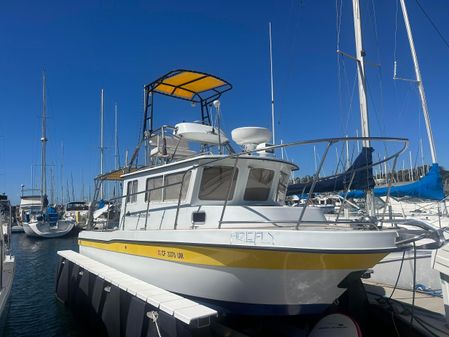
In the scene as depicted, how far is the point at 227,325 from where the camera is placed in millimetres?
5961

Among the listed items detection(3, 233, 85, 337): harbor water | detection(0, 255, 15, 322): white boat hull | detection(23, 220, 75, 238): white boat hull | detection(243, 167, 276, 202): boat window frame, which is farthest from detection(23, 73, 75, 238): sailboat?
detection(243, 167, 276, 202): boat window frame

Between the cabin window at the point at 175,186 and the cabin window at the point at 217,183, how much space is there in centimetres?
32

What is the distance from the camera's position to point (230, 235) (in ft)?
17.1

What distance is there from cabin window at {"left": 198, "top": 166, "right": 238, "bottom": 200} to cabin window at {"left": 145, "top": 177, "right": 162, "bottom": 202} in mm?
1197

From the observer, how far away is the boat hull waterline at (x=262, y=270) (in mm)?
4844

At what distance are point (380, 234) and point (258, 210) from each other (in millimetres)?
1865

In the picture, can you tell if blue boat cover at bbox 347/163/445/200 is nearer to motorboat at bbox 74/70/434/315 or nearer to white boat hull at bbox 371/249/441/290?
white boat hull at bbox 371/249/441/290

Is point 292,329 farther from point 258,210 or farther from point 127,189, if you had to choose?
point 127,189

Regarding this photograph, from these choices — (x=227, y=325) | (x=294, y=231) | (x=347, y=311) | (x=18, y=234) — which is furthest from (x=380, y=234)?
(x=18, y=234)

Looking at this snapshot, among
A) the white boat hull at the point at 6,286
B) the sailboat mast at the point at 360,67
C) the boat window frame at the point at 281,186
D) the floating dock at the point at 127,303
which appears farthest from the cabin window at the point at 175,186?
the sailboat mast at the point at 360,67

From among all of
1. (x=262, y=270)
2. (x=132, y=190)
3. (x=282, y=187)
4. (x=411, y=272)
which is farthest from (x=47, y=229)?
(x=262, y=270)

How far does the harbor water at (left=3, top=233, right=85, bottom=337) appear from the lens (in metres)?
8.55

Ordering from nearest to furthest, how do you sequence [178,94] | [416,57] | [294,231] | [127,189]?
[294,231] → [127,189] → [178,94] → [416,57]

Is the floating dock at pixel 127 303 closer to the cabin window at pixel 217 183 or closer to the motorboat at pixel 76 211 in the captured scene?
the cabin window at pixel 217 183
